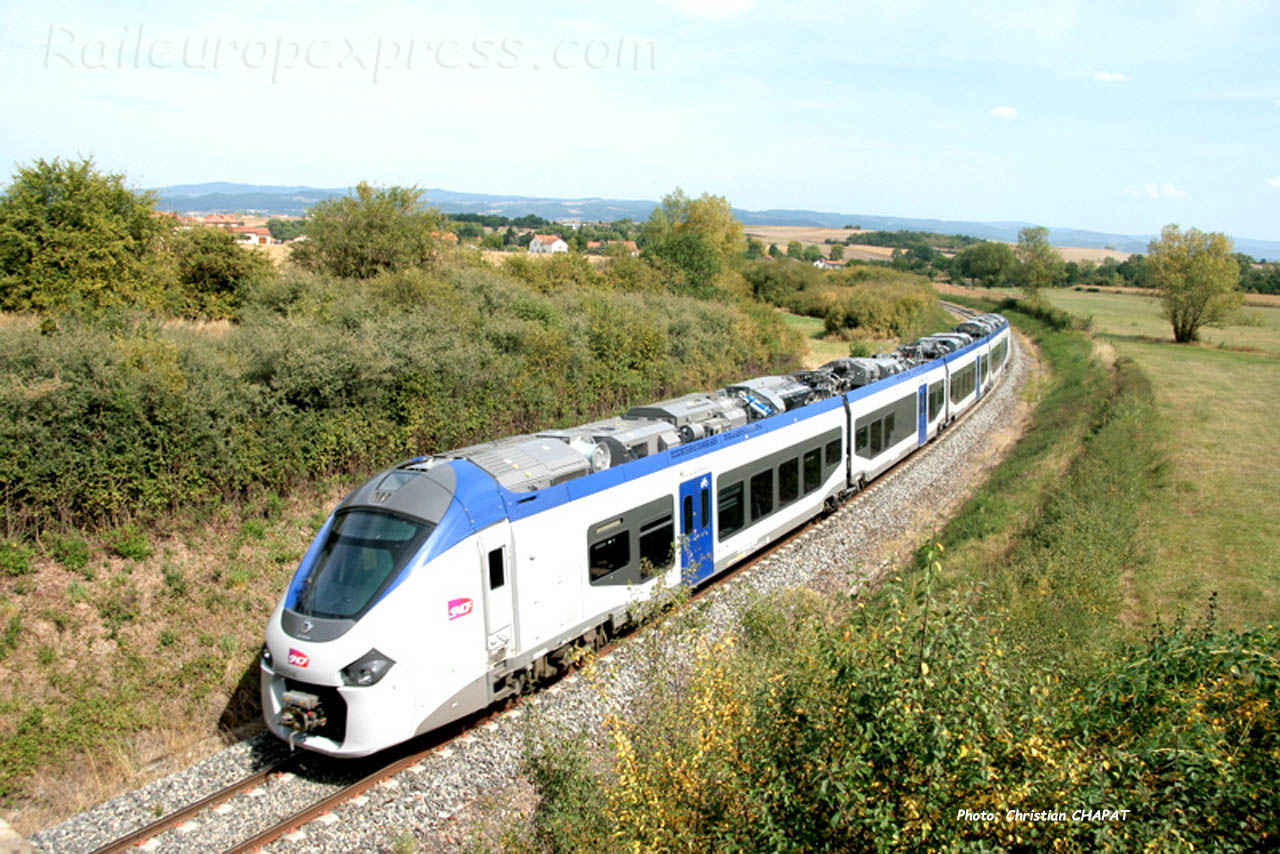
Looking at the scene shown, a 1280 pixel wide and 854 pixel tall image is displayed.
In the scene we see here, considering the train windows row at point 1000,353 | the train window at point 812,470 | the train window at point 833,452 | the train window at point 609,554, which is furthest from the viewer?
the train windows row at point 1000,353

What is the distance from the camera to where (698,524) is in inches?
517

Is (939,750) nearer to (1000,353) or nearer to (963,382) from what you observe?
(963,382)

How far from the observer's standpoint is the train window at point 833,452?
1758 cm

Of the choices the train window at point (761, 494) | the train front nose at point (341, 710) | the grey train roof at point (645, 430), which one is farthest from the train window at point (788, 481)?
the train front nose at point (341, 710)

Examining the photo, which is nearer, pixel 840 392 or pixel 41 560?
pixel 41 560

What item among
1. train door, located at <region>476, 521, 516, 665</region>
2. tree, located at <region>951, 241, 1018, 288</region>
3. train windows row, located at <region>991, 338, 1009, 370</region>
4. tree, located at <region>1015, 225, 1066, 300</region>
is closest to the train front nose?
train door, located at <region>476, 521, 516, 665</region>

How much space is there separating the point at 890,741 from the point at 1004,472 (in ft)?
64.4

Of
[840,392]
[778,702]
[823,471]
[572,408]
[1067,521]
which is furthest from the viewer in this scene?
[572,408]

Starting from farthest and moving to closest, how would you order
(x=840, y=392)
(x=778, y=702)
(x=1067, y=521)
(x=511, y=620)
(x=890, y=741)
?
(x=840, y=392) < (x=1067, y=521) < (x=511, y=620) < (x=778, y=702) < (x=890, y=741)

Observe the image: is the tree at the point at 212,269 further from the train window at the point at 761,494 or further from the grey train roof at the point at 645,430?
the train window at the point at 761,494

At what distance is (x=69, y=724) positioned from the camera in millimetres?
10055

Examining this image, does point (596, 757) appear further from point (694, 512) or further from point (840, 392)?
point (840, 392)

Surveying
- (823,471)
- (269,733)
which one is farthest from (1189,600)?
(269,733)

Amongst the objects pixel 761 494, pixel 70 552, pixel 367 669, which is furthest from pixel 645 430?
pixel 70 552
